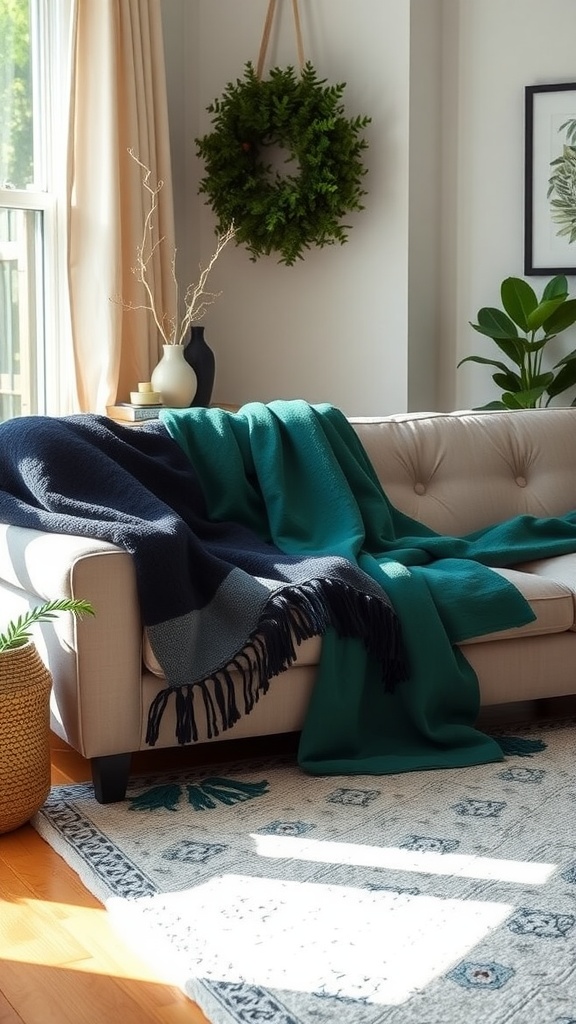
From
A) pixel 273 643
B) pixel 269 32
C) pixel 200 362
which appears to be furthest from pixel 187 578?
pixel 269 32

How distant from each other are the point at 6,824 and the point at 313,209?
8.90ft

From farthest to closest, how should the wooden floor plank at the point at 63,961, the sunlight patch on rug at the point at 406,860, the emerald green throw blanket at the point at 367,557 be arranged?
1. the emerald green throw blanket at the point at 367,557
2. the sunlight patch on rug at the point at 406,860
3. the wooden floor plank at the point at 63,961

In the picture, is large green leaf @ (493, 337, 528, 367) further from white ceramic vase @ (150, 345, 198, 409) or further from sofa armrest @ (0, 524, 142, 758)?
sofa armrest @ (0, 524, 142, 758)

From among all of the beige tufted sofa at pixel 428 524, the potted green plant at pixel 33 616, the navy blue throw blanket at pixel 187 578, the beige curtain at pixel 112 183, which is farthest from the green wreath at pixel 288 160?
the potted green plant at pixel 33 616

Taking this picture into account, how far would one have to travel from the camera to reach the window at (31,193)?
428 centimetres

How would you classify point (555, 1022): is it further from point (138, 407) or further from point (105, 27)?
point (105, 27)

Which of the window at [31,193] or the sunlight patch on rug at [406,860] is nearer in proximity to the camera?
the sunlight patch on rug at [406,860]

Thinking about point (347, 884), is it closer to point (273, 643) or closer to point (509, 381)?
point (273, 643)

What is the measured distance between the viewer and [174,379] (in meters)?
4.20

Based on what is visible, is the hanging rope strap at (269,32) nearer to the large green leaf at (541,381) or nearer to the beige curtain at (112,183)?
the beige curtain at (112,183)

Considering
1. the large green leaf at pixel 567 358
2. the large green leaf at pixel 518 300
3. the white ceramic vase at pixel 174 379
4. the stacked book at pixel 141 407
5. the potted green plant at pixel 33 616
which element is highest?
the large green leaf at pixel 518 300

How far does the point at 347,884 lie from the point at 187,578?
2.43ft

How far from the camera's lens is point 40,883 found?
2.23m

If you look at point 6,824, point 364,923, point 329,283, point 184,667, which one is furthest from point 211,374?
point 364,923
